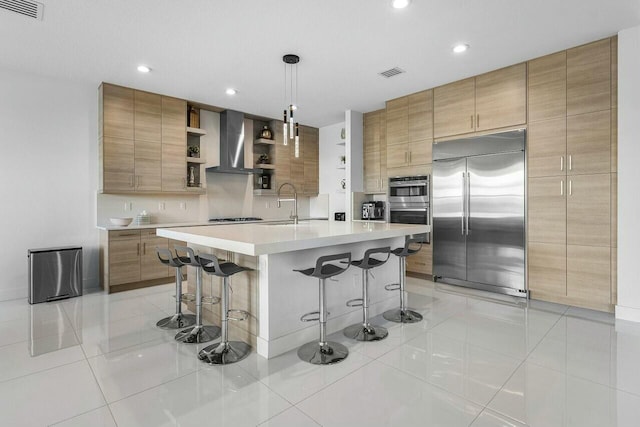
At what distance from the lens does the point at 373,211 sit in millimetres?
6148

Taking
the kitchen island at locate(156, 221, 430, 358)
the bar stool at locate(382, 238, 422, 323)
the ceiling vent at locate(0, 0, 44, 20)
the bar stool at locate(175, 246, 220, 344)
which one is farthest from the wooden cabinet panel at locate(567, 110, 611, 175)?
the ceiling vent at locate(0, 0, 44, 20)

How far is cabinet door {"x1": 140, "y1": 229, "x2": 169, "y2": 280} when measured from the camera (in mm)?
4672

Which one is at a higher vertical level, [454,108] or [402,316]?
[454,108]

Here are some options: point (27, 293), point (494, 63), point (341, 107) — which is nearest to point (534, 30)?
point (494, 63)

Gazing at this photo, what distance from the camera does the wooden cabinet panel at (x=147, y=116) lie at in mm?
4852

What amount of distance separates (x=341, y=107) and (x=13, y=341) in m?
5.17

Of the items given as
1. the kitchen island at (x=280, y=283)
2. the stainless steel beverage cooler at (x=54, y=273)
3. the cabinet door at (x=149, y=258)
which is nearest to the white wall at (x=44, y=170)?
the stainless steel beverage cooler at (x=54, y=273)

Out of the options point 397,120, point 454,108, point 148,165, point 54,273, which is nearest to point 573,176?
point 454,108

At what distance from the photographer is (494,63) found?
4.10 metres

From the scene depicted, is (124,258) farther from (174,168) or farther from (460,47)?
(460,47)

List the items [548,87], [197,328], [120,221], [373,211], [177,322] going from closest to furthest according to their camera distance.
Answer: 1. [197,328]
2. [177,322]
3. [548,87]
4. [120,221]
5. [373,211]

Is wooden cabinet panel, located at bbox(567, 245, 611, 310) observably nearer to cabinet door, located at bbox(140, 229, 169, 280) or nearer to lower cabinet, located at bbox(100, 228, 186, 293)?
lower cabinet, located at bbox(100, 228, 186, 293)

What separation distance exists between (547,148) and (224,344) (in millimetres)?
4020

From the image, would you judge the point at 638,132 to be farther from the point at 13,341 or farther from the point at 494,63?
the point at 13,341
